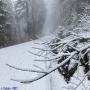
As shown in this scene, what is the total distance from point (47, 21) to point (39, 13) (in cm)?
165

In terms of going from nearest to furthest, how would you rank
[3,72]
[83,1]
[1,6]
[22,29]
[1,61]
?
[83,1], [3,72], [1,61], [1,6], [22,29]

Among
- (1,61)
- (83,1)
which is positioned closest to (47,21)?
(1,61)

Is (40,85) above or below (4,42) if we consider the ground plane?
above

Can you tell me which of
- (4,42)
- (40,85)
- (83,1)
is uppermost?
(83,1)

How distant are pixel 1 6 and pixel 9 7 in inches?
72.0

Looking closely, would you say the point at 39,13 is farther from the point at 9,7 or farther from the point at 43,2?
the point at 9,7

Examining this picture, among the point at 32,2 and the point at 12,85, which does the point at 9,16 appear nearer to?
the point at 32,2

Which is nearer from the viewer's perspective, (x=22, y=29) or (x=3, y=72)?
(x=3, y=72)

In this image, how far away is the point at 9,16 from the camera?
28484 millimetres

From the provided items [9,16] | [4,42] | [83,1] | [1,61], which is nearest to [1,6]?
[9,16]

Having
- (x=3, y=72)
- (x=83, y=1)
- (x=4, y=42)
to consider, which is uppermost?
(x=83, y=1)

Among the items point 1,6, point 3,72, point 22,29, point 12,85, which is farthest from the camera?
point 22,29

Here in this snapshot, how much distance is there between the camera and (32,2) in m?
32.4

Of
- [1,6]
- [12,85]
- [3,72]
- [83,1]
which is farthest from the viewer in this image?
[1,6]
